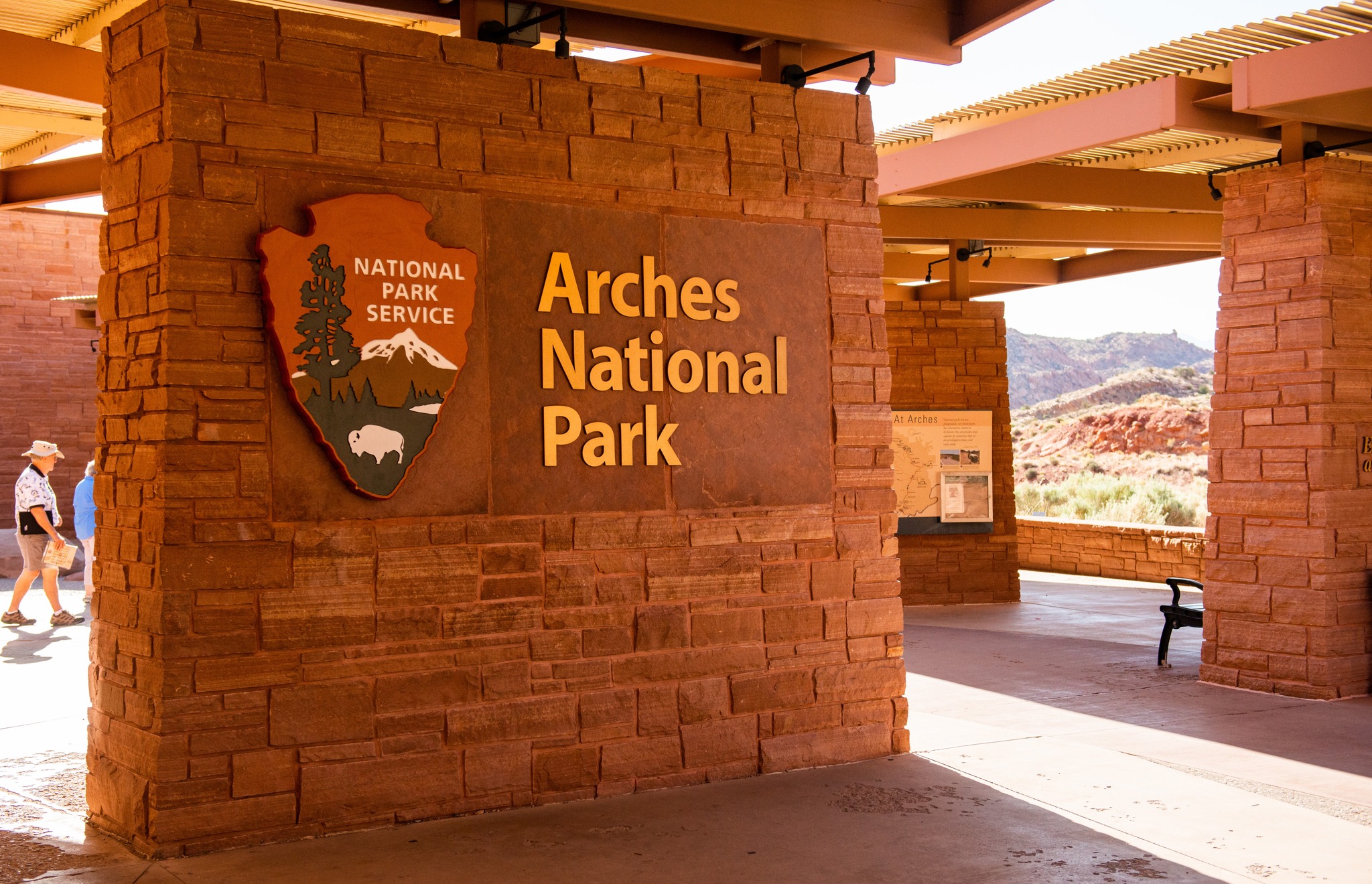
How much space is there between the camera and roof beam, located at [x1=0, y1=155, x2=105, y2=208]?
10.5 metres

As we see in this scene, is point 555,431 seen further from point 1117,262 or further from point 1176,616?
point 1117,262

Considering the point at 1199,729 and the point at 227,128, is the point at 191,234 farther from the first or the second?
→ the point at 1199,729

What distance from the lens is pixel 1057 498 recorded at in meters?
27.6

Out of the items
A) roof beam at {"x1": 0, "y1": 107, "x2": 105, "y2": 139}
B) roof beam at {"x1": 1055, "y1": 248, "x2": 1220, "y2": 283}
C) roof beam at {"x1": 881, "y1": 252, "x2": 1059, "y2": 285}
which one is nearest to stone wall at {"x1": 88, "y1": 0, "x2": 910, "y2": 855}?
roof beam at {"x1": 0, "y1": 107, "x2": 105, "y2": 139}

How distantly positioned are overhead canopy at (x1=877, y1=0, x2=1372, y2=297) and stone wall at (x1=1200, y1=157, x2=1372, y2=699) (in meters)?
0.48

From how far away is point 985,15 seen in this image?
21.6 ft

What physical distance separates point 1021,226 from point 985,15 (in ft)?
21.4

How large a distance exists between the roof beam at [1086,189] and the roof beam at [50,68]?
6.44 metres

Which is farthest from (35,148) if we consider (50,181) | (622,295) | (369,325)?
(622,295)

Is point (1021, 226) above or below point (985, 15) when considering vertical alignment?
above

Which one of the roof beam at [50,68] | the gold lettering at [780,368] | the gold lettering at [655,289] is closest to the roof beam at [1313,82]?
the gold lettering at [780,368]

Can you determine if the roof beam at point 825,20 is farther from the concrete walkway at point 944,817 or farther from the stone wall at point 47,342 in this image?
the stone wall at point 47,342

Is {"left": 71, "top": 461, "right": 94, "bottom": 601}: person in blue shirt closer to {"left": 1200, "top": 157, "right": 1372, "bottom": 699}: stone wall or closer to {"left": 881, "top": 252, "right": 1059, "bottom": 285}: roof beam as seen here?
{"left": 881, "top": 252, "right": 1059, "bottom": 285}: roof beam

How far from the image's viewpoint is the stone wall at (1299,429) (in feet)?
27.3
